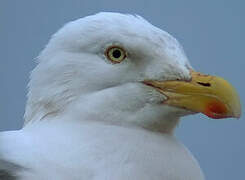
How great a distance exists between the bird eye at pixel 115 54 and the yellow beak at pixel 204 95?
0.07 m

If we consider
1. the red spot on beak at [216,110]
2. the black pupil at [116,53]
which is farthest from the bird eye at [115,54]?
the red spot on beak at [216,110]

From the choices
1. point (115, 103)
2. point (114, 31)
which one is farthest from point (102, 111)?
point (114, 31)

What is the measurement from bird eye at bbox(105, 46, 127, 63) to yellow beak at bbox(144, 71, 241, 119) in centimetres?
7

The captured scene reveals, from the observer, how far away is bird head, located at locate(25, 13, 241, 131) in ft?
3.54

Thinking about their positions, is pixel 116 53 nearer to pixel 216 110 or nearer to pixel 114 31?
pixel 114 31

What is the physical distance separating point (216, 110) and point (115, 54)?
0.22m

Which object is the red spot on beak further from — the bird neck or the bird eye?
the bird eye

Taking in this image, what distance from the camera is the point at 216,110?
107 cm

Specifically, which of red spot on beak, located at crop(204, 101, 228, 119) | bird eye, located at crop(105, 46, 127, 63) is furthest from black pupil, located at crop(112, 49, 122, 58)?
red spot on beak, located at crop(204, 101, 228, 119)

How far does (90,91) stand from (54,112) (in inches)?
3.3

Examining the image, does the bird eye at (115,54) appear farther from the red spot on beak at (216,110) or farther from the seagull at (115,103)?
the red spot on beak at (216,110)

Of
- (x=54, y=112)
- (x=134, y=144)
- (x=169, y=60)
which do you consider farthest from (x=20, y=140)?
(x=169, y=60)

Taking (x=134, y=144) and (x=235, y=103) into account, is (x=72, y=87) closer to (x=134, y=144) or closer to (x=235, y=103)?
(x=134, y=144)

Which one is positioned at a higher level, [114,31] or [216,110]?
[114,31]
